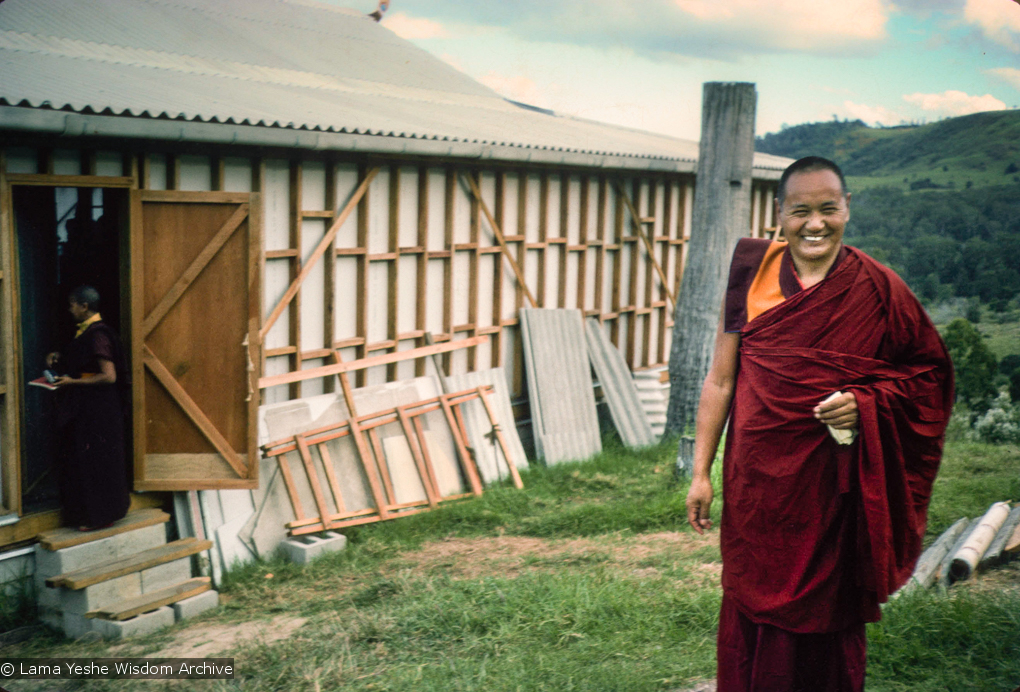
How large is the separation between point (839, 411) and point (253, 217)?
437cm

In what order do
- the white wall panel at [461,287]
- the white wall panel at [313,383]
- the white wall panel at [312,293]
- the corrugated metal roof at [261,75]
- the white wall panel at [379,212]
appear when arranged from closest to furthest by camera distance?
the corrugated metal roof at [261,75], the white wall panel at [312,293], the white wall panel at [313,383], the white wall panel at [379,212], the white wall panel at [461,287]

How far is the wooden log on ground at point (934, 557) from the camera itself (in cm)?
490

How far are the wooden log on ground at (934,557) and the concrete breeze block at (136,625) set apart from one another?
4.47m

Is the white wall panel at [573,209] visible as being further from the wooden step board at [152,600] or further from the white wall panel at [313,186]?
the wooden step board at [152,600]

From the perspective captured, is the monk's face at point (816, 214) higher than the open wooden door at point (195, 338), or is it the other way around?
the monk's face at point (816, 214)

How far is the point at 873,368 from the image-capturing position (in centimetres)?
287

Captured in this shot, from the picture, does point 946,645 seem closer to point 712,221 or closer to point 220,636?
point 220,636

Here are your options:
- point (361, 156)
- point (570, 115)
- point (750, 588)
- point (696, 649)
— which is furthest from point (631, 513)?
point (570, 115)

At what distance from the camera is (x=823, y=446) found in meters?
2.87

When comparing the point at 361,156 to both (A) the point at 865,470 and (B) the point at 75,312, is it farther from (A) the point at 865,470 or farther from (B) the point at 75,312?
(A) the point at 865,470

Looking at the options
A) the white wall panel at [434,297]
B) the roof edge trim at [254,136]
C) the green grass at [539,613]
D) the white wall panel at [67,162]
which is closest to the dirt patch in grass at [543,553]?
the green grass at [539,613]

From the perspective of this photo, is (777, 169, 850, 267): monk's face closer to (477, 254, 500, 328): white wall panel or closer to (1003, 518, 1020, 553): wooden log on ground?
(1003, 518, 1020, 553): wooden log on ground

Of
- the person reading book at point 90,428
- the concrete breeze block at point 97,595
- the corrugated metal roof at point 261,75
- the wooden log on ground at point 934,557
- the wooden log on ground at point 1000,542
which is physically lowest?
the concrete breeze block at point 97,595

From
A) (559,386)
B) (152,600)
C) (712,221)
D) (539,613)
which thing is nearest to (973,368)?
(712,221)
